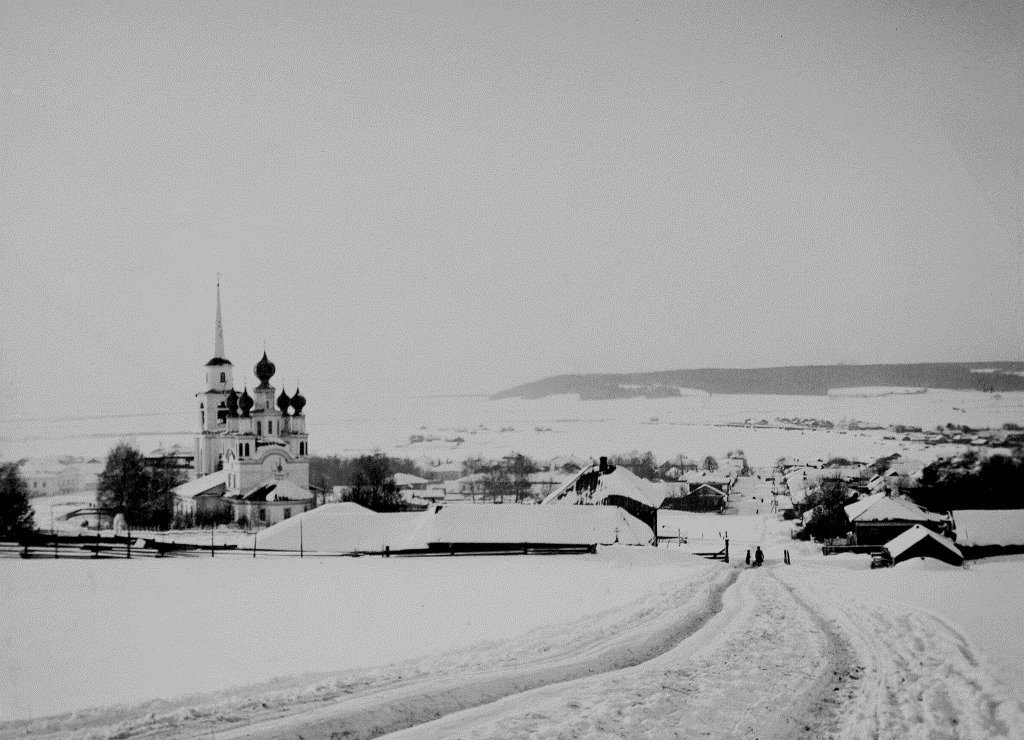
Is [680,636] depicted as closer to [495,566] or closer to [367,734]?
[367,734]

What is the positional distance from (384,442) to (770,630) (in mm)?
23033

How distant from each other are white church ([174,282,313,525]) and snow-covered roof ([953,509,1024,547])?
149 ft

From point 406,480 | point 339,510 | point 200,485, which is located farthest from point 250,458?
point 339,510

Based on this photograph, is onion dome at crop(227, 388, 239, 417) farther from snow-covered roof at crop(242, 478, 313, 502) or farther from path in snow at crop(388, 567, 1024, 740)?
path in snow at crop(388, 567, 1024, 740)

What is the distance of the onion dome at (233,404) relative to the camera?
6501 centimetres

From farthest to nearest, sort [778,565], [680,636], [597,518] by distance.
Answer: [597,518] < [778,565] < [680,636]

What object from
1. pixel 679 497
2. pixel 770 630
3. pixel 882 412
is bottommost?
pixel 679 497

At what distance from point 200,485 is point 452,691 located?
59.2m

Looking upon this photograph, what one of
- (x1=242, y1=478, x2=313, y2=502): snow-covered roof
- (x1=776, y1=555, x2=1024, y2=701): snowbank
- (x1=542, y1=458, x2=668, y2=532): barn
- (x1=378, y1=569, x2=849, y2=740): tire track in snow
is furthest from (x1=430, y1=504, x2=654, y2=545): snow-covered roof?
(x1=242, y1=478, x2=313, y2=502): snow-covered roof

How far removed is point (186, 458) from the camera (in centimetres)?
6606

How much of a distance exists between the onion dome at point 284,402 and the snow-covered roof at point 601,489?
3381 centimetres

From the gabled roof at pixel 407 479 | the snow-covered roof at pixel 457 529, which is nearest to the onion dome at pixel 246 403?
the gabled roof at pixel 407 479

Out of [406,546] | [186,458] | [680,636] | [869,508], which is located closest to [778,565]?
[869,508]

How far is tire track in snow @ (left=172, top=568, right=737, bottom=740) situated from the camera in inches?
278
